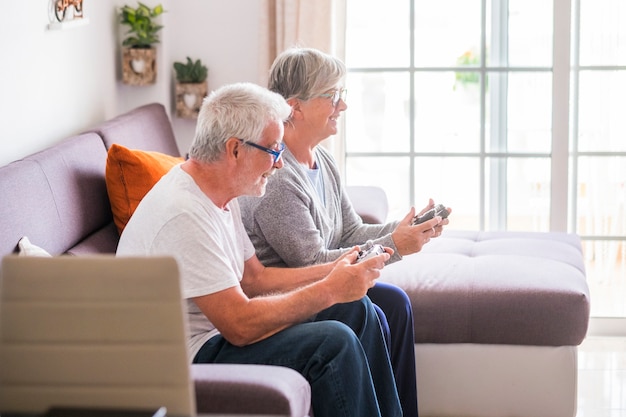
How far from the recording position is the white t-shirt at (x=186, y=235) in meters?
2.18

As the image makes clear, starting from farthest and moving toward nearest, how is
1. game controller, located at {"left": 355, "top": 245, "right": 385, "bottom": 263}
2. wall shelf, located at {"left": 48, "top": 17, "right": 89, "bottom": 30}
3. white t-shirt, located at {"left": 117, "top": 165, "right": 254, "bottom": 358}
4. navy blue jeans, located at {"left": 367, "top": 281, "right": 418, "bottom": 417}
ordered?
wall shelf, located at {"left": 48, "top": 17, "right": 89, "bottom": 30} < navy blue jeans, located at {"left": 367, "top": 281, "right": 418, "bottom": 417} < game controller, located at {"left": 355, "top": 245, "right": 385, "bottom": 263} < white t-shirt, located at {"left": 117, "top": 165, "right": 254, "bottom": 358}

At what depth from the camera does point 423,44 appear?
439cm

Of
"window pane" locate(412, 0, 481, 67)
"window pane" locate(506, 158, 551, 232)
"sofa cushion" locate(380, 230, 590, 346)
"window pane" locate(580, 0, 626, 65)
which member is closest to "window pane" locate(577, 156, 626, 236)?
"window pane" locate(506, 158, 551, 232)

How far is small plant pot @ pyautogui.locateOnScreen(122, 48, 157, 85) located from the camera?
414cm

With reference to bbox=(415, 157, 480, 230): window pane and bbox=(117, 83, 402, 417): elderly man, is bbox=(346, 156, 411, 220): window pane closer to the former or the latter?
bbox=(415, 157, 480, 230): window pane

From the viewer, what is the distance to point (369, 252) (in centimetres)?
263

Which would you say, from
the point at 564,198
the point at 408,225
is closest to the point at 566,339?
the point at 408,225

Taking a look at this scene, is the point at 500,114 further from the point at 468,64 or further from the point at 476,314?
the point at 476,314

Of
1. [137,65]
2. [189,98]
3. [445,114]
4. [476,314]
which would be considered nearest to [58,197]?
[476,314]

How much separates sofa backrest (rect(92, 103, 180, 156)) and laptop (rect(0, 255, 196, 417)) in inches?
64.8

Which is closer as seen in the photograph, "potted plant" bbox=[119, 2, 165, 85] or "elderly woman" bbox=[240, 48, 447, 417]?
"elderly woman" bbox=[240, 48, 447, 417]

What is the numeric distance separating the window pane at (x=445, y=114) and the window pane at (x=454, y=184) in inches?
2.4

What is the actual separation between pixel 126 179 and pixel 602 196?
2.27 meters

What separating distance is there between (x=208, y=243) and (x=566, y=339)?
4.62 feet
